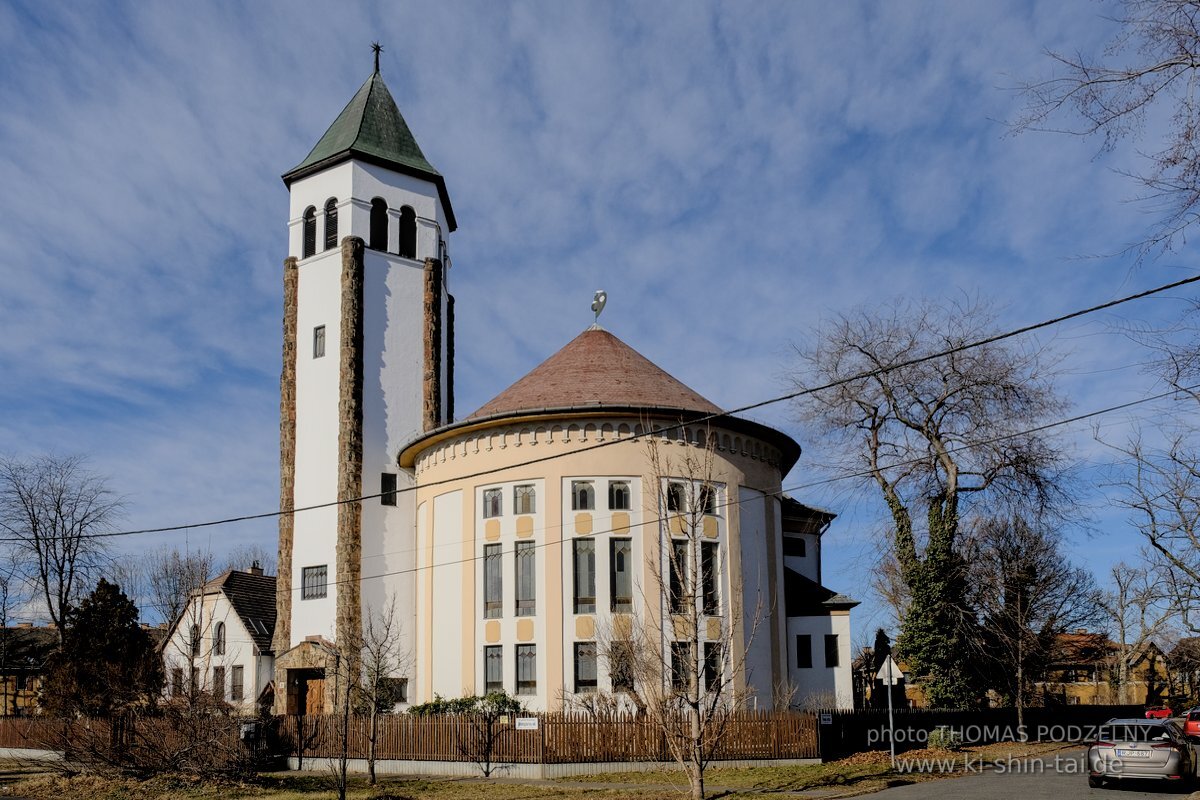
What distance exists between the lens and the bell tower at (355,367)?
3603cm

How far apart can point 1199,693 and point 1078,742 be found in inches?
1270

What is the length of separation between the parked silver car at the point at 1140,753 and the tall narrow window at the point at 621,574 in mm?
13749

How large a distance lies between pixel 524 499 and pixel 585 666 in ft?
17.2

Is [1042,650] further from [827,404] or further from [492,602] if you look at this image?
[492,602]

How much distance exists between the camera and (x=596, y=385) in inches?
1339

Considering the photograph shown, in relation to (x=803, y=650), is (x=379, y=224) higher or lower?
higher

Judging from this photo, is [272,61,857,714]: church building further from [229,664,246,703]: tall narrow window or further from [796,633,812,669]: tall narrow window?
[229,664,246,703]: tall narrow window

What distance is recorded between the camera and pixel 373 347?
37.7 m

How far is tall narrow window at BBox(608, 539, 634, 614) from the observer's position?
1239 inches

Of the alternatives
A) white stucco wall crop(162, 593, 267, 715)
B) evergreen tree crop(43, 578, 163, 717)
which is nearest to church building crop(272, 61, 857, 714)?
evergreen tree crop(43, 578, 163, 717)

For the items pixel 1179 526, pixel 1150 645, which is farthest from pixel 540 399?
pixel 1150 645

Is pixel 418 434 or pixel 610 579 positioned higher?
pixel 418 434

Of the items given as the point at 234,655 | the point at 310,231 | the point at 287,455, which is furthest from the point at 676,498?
the point at 234,655

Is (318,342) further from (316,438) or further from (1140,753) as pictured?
(1140,753)
